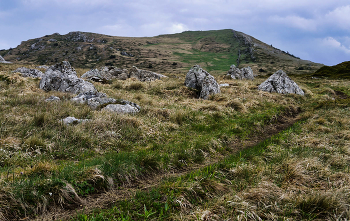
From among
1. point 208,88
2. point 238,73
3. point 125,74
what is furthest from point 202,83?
point 238,73

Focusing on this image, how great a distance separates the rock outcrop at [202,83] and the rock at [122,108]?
8.28 m

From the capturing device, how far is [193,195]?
154 inches

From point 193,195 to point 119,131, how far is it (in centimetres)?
466

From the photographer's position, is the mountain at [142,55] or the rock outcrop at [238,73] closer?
the rock outcrop at [238,73]

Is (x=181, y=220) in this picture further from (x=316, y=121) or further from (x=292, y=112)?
(x=292, y=112)

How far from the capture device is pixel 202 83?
59.2 feet

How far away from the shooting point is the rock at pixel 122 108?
9.91m

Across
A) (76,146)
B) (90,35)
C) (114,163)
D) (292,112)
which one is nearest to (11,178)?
(114,163)

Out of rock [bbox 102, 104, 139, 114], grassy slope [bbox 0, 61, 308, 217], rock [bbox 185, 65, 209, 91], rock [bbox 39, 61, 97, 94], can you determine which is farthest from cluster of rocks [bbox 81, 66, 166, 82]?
rock [bbox 102, 104, 139, 114]

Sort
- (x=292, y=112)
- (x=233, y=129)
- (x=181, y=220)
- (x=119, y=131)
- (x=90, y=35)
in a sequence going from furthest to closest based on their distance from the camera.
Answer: (x=90, y=35), (x=292, y=112), (x=233, y=129), (x=119, y=131), (x=181, y=220)

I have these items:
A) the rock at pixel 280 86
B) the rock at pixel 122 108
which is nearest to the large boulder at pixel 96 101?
the rock at pixel 122 108

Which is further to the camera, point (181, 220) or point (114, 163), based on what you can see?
point (114, 163)

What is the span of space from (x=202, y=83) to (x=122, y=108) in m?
9.92

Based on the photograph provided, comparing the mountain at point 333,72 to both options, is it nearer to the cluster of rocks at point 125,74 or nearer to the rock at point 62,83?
the cluster of rocks at point 125,74
